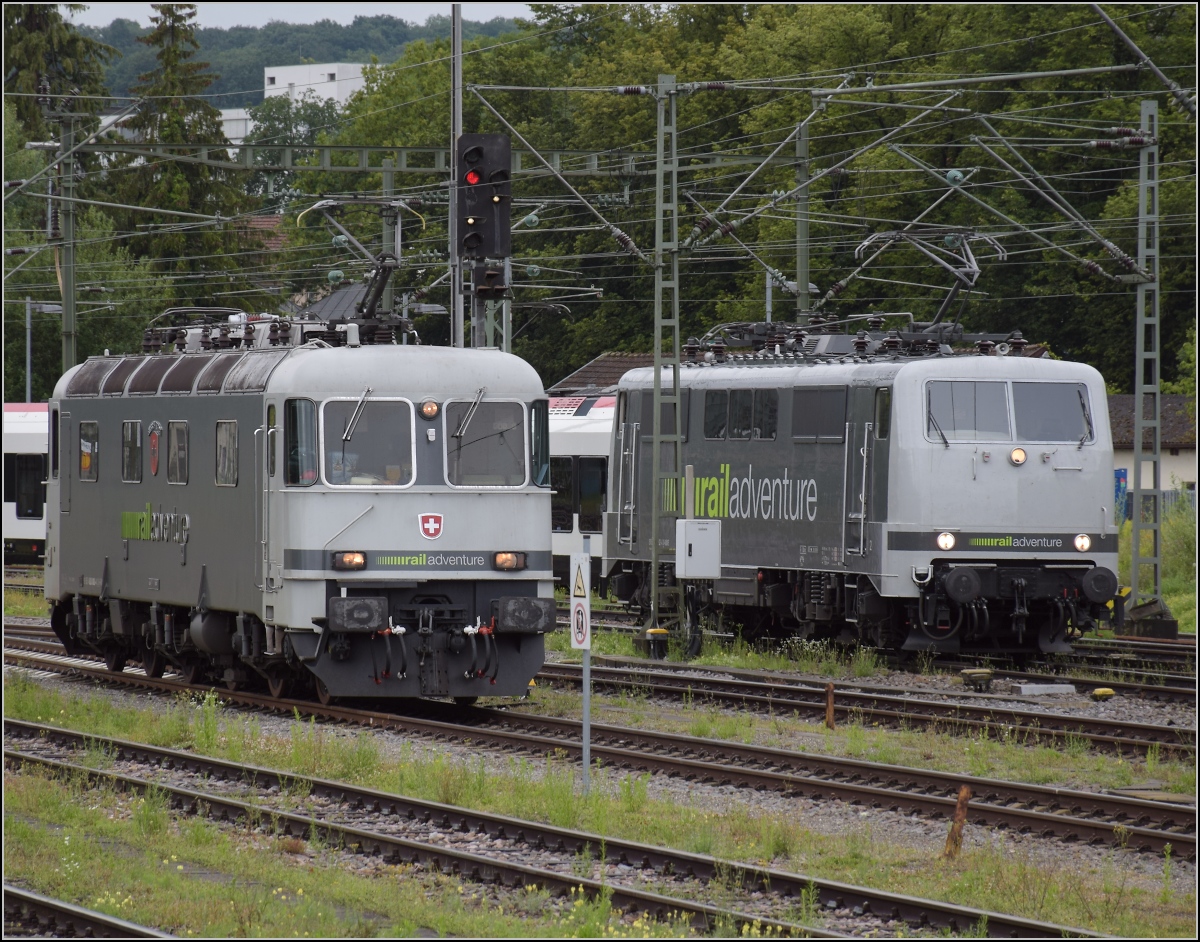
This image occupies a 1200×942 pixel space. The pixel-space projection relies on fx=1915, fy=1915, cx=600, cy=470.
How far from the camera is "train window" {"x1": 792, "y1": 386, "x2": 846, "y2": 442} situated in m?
22.5

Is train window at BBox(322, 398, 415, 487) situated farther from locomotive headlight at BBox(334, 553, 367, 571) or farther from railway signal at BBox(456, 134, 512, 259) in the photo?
railway signal at BBox(456, 134, 512, 259)

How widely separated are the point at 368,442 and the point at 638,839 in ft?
20.8

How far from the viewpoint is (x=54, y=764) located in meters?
15.0

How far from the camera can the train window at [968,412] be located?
21.6 m

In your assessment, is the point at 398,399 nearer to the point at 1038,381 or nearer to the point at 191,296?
the point at 1038,381

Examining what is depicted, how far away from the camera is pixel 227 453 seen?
18.8 meters

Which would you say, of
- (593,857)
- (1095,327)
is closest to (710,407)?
(593,857)

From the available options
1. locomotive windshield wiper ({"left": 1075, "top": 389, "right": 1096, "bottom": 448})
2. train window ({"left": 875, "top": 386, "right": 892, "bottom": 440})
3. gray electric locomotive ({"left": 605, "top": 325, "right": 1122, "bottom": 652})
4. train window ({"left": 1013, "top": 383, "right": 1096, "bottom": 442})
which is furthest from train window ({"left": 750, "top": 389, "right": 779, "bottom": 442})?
locomotive windshield wiper ({"left": 1075, "top": 389, "right": 1096, "bottom": 448})

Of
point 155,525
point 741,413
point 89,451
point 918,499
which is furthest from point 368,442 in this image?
point 741,413

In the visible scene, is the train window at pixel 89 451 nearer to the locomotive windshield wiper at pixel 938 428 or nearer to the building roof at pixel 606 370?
the locomotive windshield wiper at pixel 938 428

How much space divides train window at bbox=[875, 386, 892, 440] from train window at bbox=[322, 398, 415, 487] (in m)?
6.50

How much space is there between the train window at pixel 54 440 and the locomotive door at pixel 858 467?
9472mm

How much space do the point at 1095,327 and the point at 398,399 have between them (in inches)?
1589

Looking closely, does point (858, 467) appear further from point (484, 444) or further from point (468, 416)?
point (468, 416)
